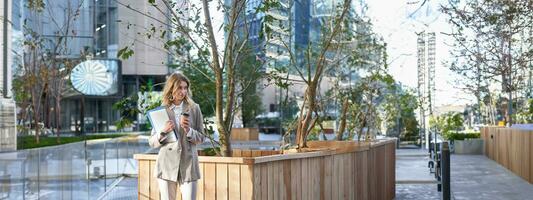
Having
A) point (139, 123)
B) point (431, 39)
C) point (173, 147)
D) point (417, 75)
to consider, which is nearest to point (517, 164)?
point (431, 39)

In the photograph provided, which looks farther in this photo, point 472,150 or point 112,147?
point 472,150

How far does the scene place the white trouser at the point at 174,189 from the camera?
5.18 metres

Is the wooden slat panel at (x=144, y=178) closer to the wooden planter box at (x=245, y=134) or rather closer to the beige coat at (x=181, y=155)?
the beige coat at (x=181, y=155)

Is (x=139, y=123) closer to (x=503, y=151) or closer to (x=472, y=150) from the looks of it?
(x=472, y=150)

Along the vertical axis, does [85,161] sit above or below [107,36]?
below

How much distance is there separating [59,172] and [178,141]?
4561mm

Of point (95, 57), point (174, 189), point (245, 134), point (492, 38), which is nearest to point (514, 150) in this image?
point (492, 38)

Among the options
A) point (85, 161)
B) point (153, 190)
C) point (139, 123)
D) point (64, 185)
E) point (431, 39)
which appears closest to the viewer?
point (153, 190)

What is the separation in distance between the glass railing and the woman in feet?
10.6

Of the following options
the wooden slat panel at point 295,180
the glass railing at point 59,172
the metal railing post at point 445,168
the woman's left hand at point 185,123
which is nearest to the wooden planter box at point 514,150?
the metal railing post at point 445,168

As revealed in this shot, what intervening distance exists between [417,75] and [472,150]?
7.06 meters

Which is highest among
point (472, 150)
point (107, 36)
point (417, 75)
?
point (107, 36)

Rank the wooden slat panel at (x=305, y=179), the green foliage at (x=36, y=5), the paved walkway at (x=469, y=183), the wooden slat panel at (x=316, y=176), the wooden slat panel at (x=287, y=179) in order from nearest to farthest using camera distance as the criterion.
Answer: the wooden slat panel at (x=287, y=179) → the wooden slat panel at (x=305, y=179) → the wooden slat panel at (x=316, y=176) → the paved walkway at (x=469, y=183) → the green foliage at (x=36, y=5)

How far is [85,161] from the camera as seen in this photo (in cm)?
1105
